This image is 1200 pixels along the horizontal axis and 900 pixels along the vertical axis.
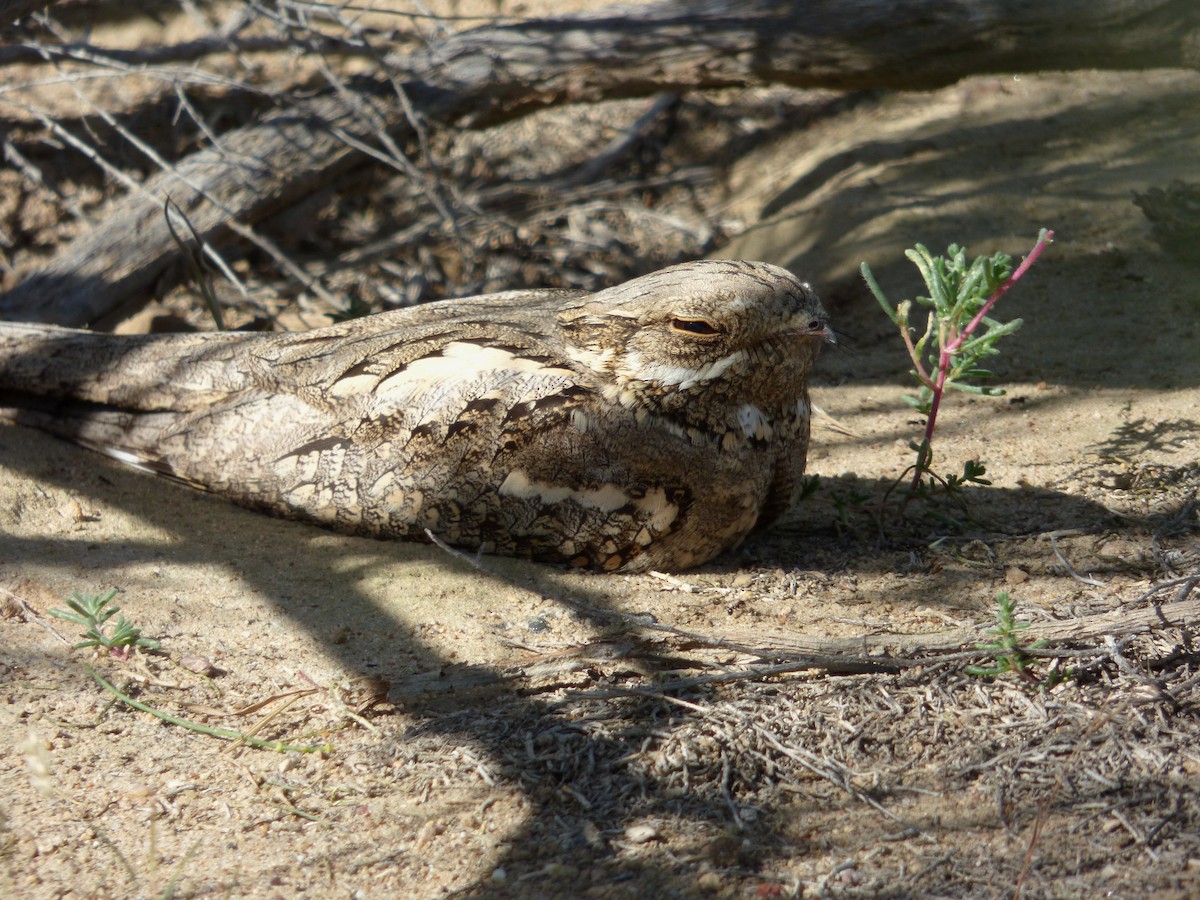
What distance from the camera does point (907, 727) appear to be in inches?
93.5

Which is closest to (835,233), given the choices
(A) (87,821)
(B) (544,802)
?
(B) (544,802)

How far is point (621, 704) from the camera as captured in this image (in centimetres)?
250

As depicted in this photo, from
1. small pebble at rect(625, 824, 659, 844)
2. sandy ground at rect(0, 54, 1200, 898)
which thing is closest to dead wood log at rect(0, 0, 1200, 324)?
sandy ground at rect(0, 54, 1200, 898)

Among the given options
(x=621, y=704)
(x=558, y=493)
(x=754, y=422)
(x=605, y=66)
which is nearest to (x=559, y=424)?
(x=558, y=493)

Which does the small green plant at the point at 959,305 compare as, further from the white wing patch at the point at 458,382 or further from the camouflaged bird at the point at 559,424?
the white wing patch at the point at 458,382

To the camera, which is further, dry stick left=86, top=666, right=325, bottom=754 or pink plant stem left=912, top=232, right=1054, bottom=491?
pink plant stem left=912, top=232, right=1054, bottom=491

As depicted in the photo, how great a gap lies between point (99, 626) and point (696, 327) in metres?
1.72

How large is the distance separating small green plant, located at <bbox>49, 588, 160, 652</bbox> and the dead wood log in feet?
8.85

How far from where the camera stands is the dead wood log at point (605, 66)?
5.16 meters

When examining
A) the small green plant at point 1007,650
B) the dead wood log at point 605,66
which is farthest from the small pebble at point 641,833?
the dead wood log at point 605,66

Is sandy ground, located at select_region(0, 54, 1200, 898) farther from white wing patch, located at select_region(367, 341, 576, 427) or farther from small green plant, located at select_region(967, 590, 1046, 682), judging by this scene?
white wing patch, located at select_region(367, 341, 576, 427)

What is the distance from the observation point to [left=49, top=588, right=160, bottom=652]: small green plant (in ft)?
8.69

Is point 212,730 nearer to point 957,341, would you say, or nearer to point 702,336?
point 702,336

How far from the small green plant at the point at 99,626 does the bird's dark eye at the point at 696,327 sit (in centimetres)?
157
